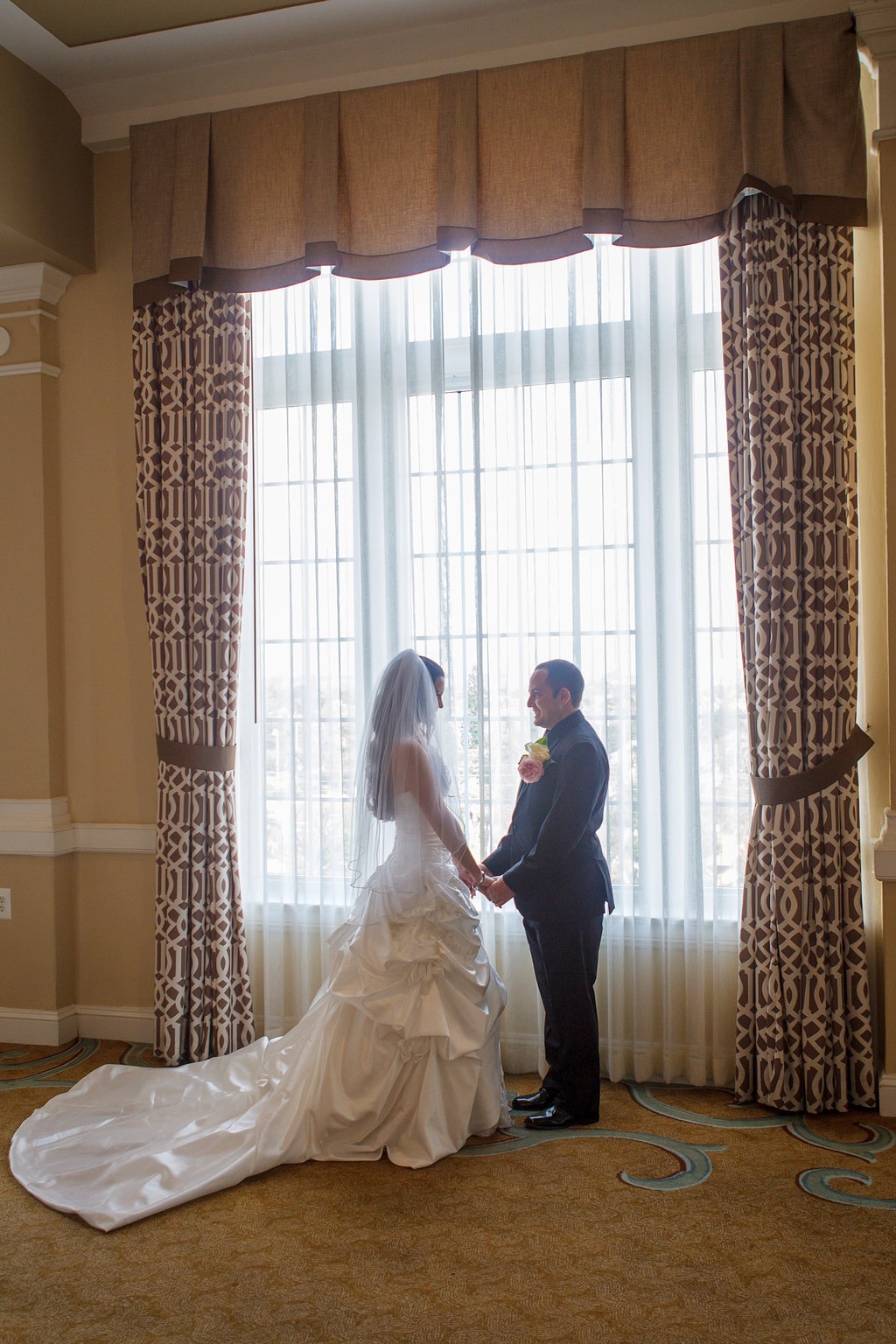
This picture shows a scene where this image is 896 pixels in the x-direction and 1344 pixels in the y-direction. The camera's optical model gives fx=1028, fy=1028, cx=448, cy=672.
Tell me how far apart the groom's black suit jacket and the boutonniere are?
0.04 m

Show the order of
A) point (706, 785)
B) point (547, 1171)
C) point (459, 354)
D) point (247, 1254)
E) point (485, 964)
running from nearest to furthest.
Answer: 1. point (247, 1254)
2. point (547, 1171)
3. point (485, 964)
4. point (706, 785)
5. point (459, 354)

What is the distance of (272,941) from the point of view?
14.1ft

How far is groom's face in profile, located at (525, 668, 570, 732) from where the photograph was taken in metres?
3.66

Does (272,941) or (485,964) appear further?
(272,941)

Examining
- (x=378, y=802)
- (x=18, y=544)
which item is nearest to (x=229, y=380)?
(x=18, y=544)

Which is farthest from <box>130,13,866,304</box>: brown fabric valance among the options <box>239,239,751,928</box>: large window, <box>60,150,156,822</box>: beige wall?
<box>60,150,156,822</box>: beige wall

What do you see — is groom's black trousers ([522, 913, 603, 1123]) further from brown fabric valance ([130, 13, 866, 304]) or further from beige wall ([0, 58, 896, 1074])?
brown fabric valance ([130, 13, 866, 304])

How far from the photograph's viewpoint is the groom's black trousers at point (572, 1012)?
3506 mm

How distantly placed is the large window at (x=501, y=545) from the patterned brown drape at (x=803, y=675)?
244 millimetres

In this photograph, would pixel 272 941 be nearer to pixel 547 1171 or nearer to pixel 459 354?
pixel 547 1171

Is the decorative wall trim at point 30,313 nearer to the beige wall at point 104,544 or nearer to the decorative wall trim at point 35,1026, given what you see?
the beige wall at point 104,544

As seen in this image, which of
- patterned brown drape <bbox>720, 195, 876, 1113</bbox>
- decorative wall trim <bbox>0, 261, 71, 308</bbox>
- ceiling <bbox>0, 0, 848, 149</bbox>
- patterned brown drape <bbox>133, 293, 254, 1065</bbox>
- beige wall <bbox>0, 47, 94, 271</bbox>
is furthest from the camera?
decorative wall trim <bbox>0, 261, 71, 308</bbox>

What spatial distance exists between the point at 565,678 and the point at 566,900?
0.77 metres

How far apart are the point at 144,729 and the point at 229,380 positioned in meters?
1.53
